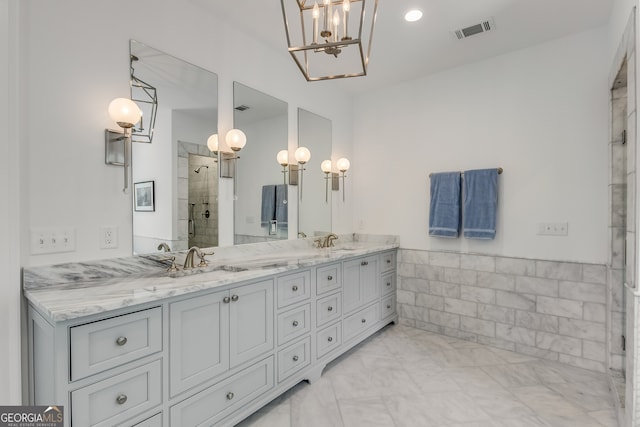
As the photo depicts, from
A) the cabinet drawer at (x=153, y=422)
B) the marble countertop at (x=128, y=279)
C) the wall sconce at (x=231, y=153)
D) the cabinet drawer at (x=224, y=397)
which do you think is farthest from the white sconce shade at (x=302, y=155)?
the cabinet drawer at (x=153, y=422)

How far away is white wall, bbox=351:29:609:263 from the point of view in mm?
2621

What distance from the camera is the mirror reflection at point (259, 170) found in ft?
8.62

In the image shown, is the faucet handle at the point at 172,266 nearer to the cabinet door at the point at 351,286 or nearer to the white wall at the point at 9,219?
the white wall at the point at 9,219

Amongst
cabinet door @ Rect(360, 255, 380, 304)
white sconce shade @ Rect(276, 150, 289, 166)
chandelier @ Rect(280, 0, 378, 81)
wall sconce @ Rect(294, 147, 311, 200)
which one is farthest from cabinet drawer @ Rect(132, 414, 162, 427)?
wall sconce @ Rect(294, 147, 311, 200)

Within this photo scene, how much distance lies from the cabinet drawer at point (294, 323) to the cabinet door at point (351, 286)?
0.51 meters

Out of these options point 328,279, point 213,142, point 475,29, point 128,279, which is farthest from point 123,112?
point 475,29

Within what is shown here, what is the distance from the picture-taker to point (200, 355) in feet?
5.48

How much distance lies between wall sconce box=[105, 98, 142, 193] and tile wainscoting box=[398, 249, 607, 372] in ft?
9.34

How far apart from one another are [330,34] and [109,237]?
5.36 feet

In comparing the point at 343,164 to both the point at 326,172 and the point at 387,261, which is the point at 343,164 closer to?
the point at 326,172

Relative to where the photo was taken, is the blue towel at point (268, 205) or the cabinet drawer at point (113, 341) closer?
the cabinet drawer at point (113, 341)

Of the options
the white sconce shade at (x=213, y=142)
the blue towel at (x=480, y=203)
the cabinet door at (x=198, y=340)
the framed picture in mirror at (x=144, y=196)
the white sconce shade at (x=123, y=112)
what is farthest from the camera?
the blue towel at (x=480, y=203)

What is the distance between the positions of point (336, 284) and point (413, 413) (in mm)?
1058

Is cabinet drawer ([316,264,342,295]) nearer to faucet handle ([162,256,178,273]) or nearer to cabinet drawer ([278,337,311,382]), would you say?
cabinet drawer ([278,337,311,382])
